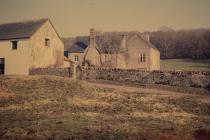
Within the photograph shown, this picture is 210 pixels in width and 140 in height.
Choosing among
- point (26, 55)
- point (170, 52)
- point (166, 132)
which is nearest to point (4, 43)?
point (26, 55)

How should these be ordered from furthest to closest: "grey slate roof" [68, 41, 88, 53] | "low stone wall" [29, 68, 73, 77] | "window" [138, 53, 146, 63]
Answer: "grey slate roof" [68, 41, 88, 53], "window" [138, 53, 146, 63], "low stone wall" [29, 68, 73, 77]

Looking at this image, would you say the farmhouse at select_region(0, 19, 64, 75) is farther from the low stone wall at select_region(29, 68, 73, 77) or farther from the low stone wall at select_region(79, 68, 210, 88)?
the low stone wall at select_region(79, 68, 210, 88)

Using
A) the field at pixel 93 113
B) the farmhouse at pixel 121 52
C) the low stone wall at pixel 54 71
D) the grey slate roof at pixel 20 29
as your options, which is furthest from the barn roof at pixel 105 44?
the field at pixel 93 113

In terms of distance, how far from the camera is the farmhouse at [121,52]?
5659 centimetres

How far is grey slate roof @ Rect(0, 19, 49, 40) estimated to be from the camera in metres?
44.5

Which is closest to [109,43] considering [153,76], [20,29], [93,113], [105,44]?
[105,44]

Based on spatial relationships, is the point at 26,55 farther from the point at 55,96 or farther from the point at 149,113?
the point at 149,113

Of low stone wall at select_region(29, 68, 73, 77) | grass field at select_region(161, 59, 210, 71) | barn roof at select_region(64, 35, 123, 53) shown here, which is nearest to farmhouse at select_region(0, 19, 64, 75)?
low stone wall at select_region(29, 68, 73, 77)

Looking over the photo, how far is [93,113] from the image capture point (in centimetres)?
1928

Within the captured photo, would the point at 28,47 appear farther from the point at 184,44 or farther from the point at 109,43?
the point at 184,44

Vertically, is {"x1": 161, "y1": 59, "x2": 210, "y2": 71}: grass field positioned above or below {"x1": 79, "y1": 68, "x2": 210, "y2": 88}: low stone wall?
above

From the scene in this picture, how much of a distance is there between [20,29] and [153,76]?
23985 mm

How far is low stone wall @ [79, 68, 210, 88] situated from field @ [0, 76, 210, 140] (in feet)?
7.81

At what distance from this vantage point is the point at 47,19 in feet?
152
